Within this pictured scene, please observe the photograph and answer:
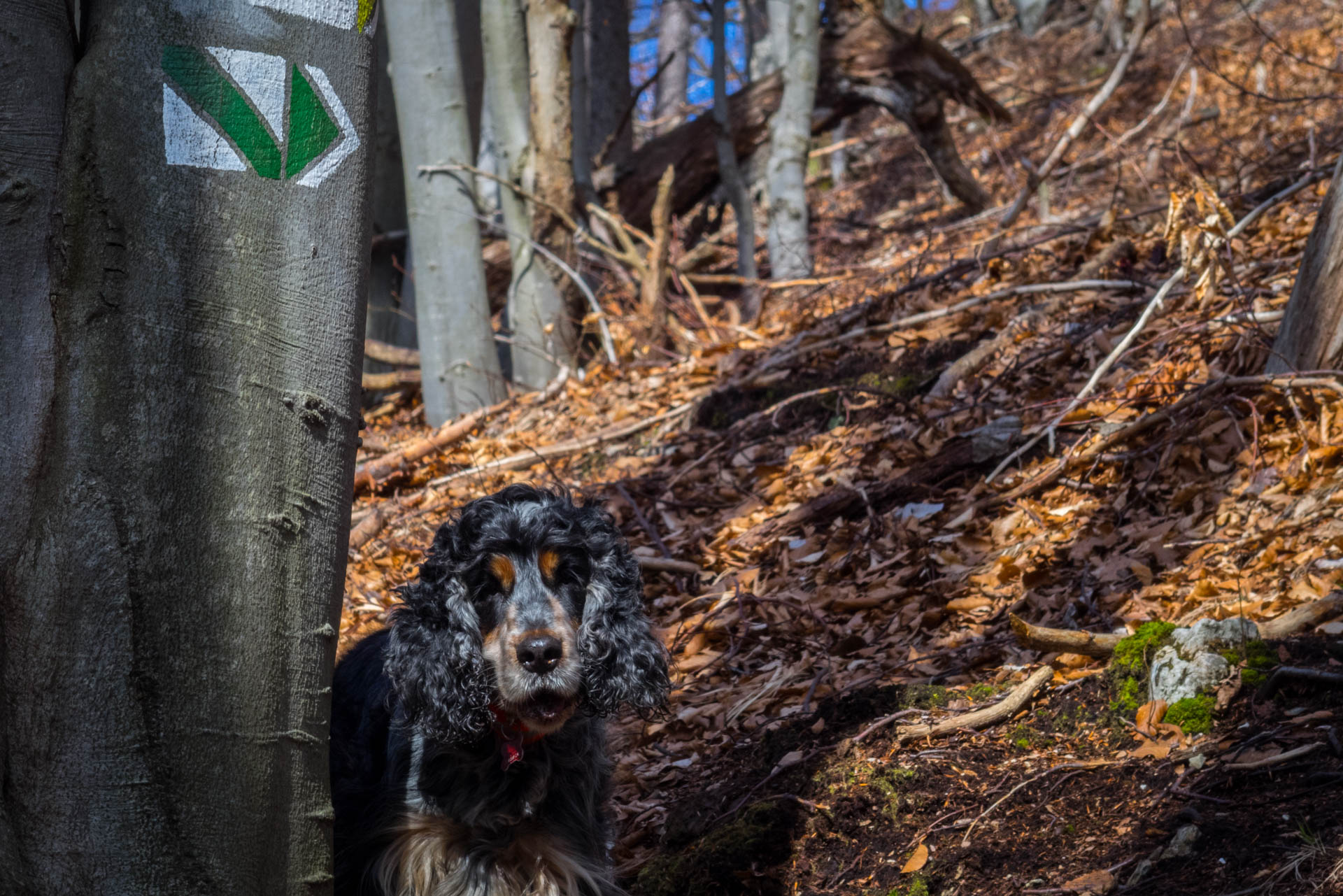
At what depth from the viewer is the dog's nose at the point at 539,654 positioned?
307 cm

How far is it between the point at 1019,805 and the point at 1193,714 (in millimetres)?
613

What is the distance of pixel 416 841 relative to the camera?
336 cm

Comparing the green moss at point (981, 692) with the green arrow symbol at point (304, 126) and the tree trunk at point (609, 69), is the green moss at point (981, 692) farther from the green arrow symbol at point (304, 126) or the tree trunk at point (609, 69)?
the tree trunk at point (609, 69)

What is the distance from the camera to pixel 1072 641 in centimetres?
386

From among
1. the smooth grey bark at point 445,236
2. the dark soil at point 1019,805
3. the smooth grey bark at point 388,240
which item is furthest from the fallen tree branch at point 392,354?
the dark soil at point 1019,805

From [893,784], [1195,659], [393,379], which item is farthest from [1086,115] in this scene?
[393,379]

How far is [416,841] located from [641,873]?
0.89 m

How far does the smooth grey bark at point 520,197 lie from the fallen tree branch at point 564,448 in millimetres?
2135

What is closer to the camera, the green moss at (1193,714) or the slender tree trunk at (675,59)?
the green moss at (1193,714)

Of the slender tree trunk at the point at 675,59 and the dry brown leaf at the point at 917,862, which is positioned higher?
the slender tree trunk at the point at 675,59

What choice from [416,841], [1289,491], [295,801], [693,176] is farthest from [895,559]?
[693,176]

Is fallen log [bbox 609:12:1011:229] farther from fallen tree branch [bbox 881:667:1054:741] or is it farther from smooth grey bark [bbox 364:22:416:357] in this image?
fallen tree branch [bbox 881:667:1054:741]

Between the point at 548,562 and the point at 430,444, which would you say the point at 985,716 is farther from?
the point at 430,444

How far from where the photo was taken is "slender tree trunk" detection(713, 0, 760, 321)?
1087cm
